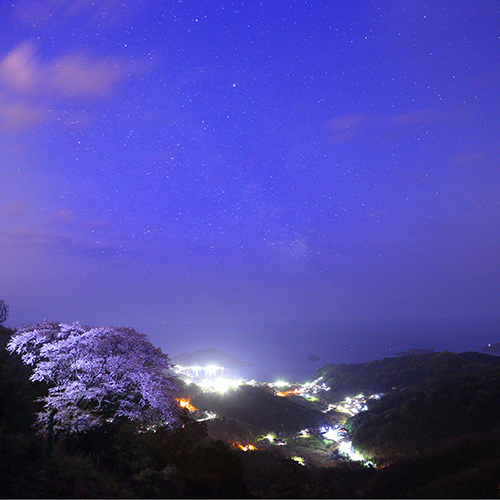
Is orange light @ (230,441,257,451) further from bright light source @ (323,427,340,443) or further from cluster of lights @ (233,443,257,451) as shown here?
bright light source @ (323,427,340,443)

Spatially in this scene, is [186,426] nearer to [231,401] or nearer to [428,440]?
[428,440]

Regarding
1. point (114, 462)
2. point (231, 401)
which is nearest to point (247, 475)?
point (114, 462)

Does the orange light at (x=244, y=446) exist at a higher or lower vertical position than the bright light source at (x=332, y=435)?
higher

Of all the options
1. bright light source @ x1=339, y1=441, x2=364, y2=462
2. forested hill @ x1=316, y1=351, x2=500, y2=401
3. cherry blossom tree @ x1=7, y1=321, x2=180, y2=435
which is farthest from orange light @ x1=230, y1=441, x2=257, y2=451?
forested hill @ x1=316, y1=351, x2=500, y2=401

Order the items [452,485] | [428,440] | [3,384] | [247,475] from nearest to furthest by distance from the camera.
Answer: [3,384] < [452,485] < [247,475] < [428,440]

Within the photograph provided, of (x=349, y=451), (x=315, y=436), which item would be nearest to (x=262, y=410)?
(x=315, y=436)

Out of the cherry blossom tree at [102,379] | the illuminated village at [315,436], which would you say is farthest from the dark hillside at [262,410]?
the cherry blossom tree at [102,379]

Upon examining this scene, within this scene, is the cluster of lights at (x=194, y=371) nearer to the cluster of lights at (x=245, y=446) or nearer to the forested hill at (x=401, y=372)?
the forested hill at (x=401, y=372)
